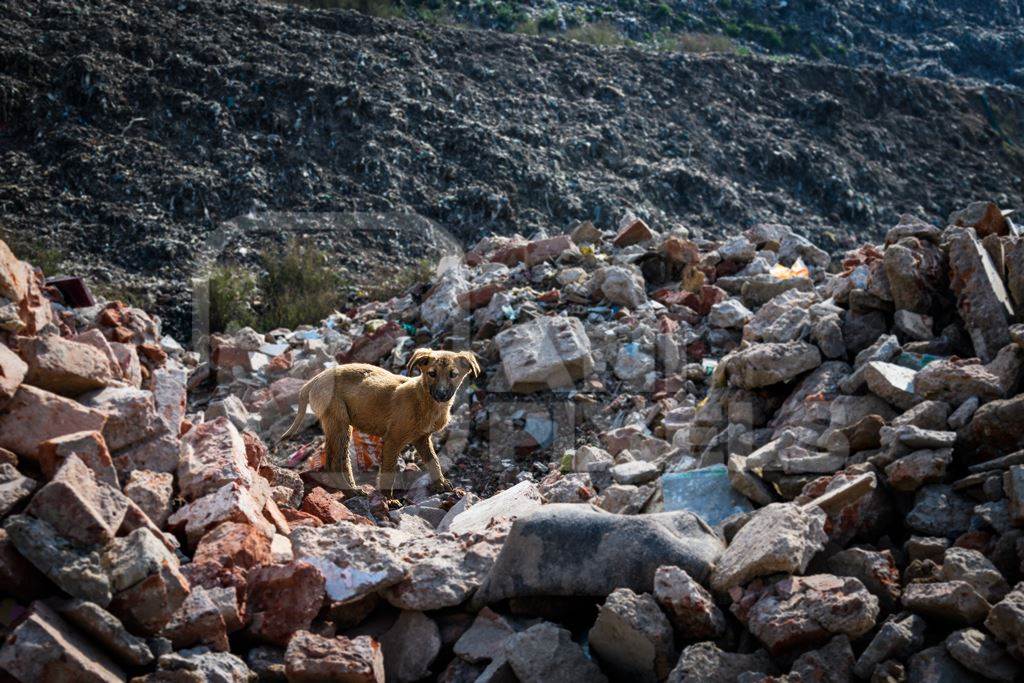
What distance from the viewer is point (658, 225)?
15.8 m

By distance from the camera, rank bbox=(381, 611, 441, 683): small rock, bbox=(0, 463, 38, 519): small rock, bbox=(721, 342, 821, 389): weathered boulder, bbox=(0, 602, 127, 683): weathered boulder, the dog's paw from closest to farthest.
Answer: bbox=(0, 602, 127, 683): weathered boulder, bbox=(0, 463, 38, 519): small rock, bbox=(381, 611, 441, 683): small rock, bbox=(721, 342, 821, 389): weathered boulder, the dog's paw

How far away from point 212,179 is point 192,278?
2.69m

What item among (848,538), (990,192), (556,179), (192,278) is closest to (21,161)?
(192,278)

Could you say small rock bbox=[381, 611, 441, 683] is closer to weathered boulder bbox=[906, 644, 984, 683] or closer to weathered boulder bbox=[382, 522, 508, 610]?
weathered boulder bbox=[382, 522, 508, 610]

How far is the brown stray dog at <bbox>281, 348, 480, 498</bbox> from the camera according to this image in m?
5.73

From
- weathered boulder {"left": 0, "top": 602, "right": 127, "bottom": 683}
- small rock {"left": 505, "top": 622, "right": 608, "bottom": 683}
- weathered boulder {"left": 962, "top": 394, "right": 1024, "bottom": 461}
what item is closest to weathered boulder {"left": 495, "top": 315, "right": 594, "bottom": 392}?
weathered boulder {"left": 962, "top": 394, "right": 1024, "bottom": 461}

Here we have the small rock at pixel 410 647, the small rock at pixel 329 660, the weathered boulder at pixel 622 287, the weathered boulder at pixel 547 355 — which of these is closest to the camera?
the small rock at pixel 329 660

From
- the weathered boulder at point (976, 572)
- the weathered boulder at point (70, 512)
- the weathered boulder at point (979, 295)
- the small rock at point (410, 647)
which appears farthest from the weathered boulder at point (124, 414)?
the weathered boulder at point (979, 295)

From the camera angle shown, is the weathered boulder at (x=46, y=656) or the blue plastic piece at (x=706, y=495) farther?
the blue plastic piece at (x=706, y=495)

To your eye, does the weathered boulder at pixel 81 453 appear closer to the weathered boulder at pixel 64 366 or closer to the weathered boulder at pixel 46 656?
the weathered boulder at pixel 64 366

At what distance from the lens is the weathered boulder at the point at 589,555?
11.7ft

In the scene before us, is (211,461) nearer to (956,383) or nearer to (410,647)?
(410,647)

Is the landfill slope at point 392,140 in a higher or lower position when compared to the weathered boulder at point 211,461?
lower

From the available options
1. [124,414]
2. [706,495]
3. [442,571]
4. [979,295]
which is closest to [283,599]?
[442,571]
